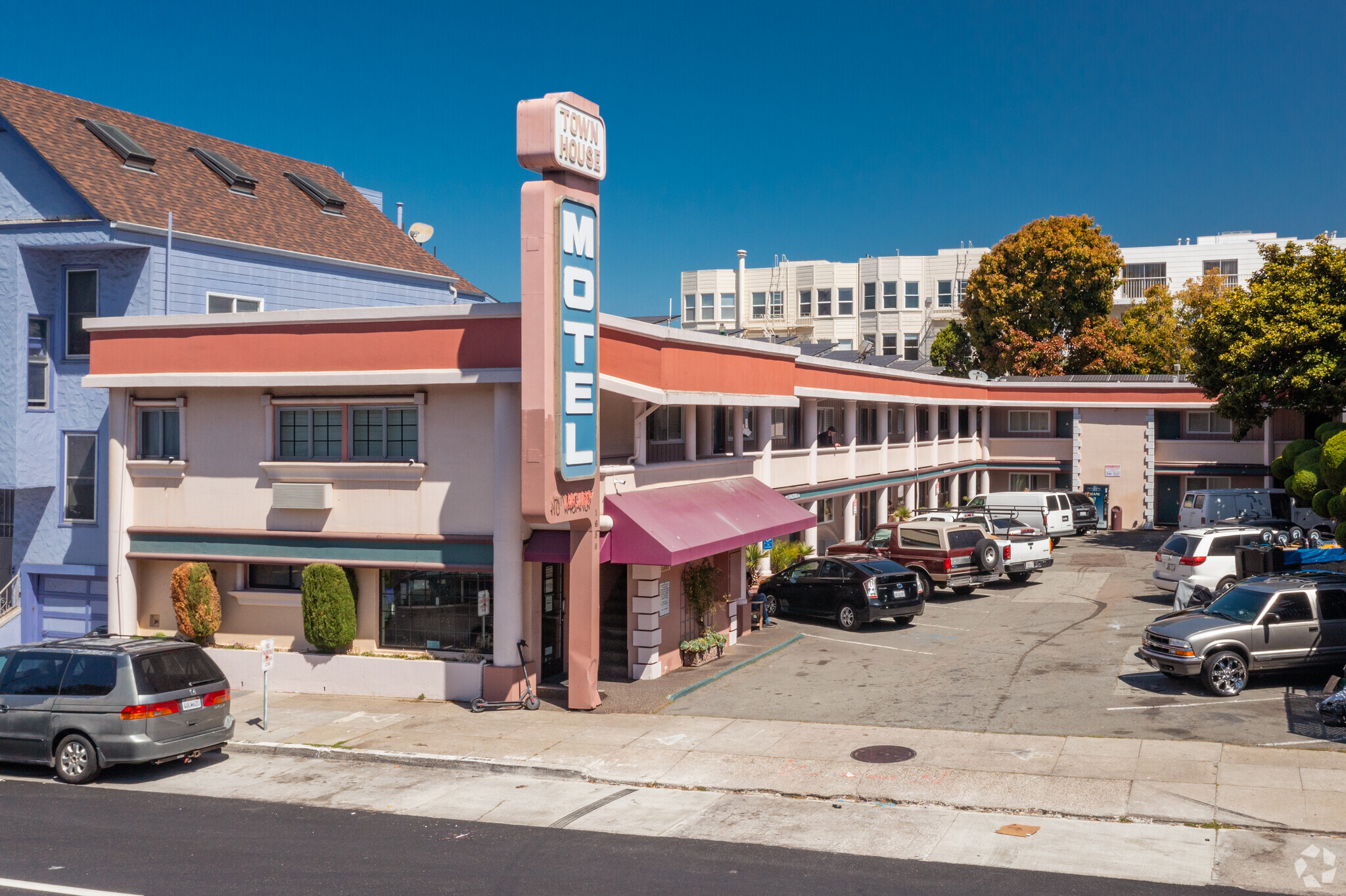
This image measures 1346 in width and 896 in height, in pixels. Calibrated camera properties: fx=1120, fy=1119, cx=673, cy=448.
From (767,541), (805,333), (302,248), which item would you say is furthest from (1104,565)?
(805,333)

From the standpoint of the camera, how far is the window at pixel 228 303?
26.9m

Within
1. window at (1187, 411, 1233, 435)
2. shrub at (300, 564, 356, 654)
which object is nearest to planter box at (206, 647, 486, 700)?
shrub at (300, 564, 356, 654)

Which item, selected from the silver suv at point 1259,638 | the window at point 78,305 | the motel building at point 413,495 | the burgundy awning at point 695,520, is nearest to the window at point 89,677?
the motel building at point 413,495

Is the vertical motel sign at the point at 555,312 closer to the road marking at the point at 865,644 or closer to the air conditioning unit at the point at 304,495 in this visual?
the air conditioning unit at the point at 304,495

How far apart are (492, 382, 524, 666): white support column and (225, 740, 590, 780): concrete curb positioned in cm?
344

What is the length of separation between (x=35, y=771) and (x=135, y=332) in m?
9.15

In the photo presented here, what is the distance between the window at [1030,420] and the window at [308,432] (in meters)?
39.7

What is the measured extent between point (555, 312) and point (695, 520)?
595 centimetres

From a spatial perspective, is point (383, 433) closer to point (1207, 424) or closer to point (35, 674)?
point (35, 674)

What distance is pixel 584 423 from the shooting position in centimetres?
1855

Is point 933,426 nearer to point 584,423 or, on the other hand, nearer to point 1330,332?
point 1330,332

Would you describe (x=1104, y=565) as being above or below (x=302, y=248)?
below

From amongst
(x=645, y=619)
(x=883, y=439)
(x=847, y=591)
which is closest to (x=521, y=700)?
(x=645, y=619)

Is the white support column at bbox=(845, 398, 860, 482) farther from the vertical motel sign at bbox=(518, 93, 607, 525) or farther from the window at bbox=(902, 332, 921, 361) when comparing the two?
the window at bbox=(902, 332, 921, 361)
